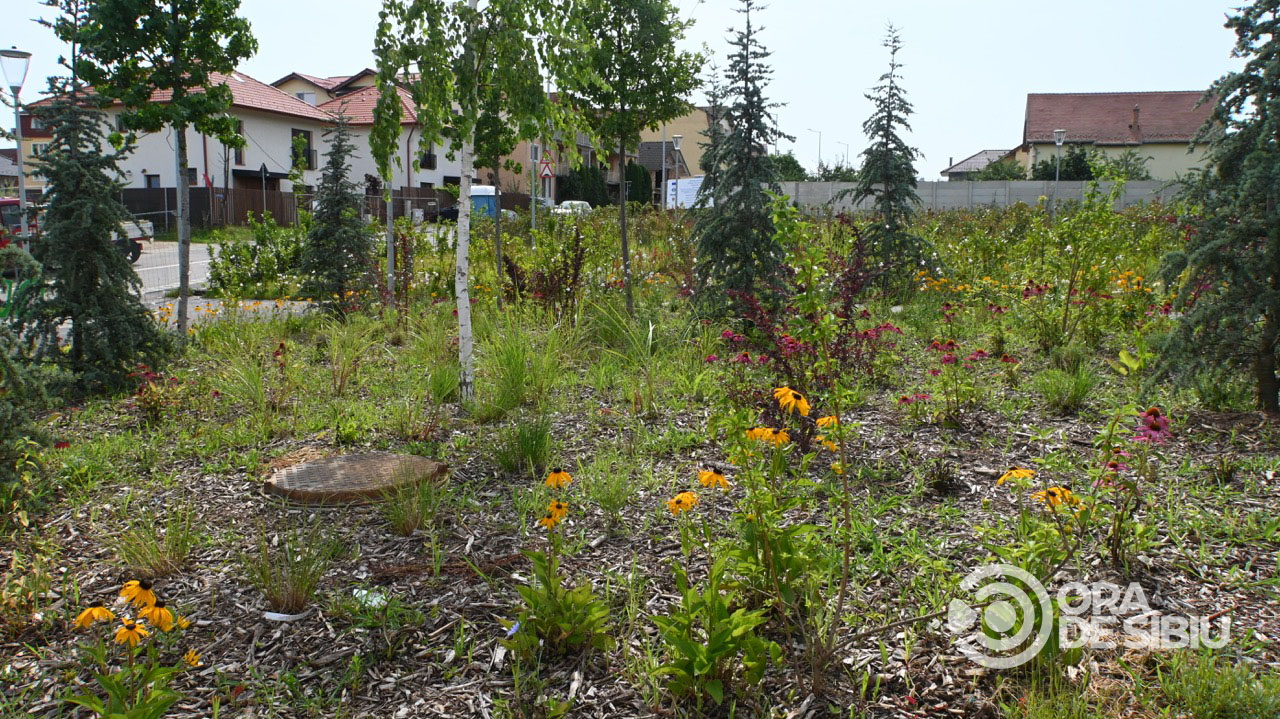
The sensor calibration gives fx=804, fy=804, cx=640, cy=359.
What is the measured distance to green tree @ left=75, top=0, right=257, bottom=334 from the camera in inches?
237

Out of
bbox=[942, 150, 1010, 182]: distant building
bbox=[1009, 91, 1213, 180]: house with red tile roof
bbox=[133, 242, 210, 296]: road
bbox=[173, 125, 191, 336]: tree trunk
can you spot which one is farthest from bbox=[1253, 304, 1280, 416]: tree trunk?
bbox=[942, 150, 1010, 182]: distant building

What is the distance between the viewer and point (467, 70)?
4719mm

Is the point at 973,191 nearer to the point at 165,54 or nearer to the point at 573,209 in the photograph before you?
the point at 573,209

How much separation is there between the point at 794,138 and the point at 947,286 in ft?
8.48

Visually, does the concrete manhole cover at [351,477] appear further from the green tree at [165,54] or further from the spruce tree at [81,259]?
the green tree at [165,54]

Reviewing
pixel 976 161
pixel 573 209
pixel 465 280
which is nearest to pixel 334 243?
pixel 465 280

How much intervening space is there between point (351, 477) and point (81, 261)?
9.61 feet

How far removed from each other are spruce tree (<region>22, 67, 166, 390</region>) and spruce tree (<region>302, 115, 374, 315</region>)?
3.15 metres

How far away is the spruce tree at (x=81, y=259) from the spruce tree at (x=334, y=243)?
315cm

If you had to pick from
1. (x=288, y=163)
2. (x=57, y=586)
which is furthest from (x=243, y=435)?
(x=288, y=163)

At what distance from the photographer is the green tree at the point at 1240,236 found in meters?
3.94

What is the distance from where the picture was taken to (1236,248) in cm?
409

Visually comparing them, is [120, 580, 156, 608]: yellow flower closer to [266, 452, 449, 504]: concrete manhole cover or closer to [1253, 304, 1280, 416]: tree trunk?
[266, 452, 449, 504]: concrete manhole cover

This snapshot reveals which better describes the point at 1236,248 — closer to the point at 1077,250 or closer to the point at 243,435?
the point at 1077,250
